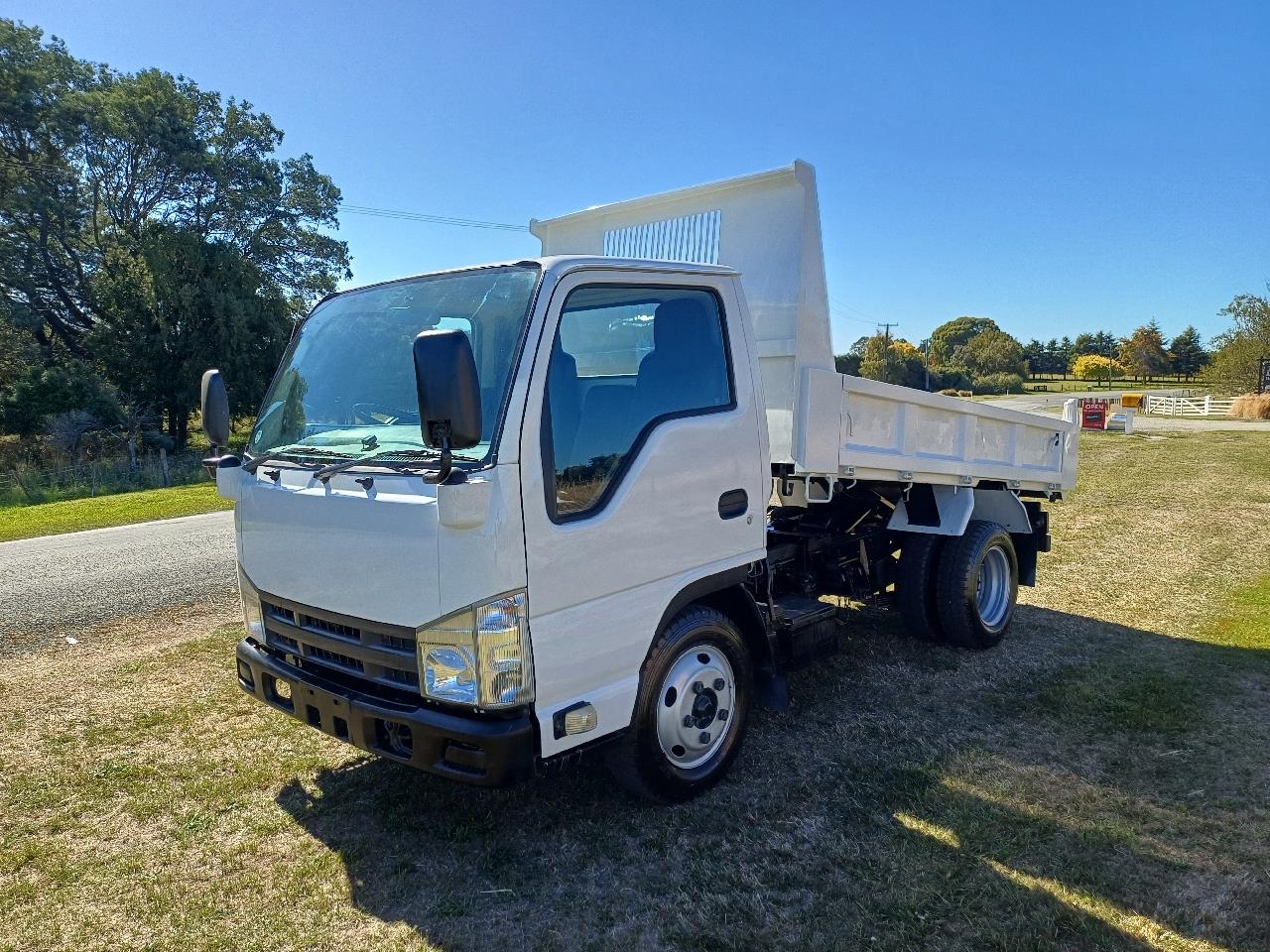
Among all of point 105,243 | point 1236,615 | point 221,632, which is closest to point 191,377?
point 105,243

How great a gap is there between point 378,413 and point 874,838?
2.70 metres

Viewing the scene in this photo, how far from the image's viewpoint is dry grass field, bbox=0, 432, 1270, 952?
2.79 metres

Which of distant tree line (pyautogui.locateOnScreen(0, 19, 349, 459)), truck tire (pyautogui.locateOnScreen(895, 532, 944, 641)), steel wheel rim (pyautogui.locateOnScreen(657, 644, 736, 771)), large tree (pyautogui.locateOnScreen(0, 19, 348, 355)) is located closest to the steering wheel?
steel wheel rim (pyautogui.locateOnScreen(657, 644, 736, 771))

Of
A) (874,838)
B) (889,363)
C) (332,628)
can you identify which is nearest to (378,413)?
(332,628)

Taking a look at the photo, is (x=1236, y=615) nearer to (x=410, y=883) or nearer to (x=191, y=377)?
(x=410, y=883)

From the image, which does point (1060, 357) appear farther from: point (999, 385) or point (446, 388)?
point (446, 388)

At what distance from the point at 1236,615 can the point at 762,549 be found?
5.06 meters

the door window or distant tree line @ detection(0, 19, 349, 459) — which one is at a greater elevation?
distant tree line @ detection(0, 19, 349, 459)

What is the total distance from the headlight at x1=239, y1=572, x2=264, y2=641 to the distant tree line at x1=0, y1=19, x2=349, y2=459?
849 inches

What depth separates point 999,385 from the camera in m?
73.6

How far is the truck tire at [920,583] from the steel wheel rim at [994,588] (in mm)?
434

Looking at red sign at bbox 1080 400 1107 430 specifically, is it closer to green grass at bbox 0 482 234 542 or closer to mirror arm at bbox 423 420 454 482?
green grass at bbox 0 482 234 542

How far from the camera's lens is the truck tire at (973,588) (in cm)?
546

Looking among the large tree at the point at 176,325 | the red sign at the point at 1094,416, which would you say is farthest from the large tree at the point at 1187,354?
the large tree at the point at 176,325
